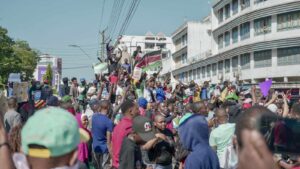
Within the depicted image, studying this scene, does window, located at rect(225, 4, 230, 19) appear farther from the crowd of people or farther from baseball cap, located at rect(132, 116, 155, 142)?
baseball cap, located at rect(132, 116, 155, 142)

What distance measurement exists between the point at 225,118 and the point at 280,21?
33.5 metres

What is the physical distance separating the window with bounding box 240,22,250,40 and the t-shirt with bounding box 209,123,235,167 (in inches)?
1456

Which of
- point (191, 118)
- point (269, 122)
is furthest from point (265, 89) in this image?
point (269, 122)

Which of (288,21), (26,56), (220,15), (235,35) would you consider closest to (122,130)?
(288,21)

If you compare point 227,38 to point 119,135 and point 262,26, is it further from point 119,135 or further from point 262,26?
point 119,135

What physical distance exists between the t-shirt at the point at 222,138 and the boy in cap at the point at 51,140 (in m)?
4.17

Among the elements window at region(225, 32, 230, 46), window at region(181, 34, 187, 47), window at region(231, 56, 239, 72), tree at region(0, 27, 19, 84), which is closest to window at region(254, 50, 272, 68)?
window at region(231, 56, 239, 72)

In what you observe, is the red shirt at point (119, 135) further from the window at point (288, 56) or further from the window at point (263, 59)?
the window at point (263, 59)

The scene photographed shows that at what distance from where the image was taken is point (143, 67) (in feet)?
64.3

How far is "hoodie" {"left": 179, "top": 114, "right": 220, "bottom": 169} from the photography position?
4.61m

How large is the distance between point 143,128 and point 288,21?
34.4m

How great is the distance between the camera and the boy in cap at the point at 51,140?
2.21 m

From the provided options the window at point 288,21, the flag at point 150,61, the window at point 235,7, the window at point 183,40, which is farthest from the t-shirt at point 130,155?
the window at point 183,40

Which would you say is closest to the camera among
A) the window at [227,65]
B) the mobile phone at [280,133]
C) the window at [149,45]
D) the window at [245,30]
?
the mobile phone at [280,133]
